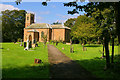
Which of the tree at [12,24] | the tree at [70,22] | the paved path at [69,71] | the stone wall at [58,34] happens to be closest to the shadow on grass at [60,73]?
the paved path at [69,71]

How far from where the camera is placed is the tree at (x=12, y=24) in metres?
55.4

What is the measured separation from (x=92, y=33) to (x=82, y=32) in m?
2.47

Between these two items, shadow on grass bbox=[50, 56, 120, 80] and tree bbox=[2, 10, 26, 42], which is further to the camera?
tree bbox=[2, 10, 26, 42]

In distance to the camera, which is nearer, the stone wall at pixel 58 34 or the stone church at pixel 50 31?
the stone church at pixel 50 31

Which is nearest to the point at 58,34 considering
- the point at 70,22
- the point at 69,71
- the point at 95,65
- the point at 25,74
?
the point at 70,22

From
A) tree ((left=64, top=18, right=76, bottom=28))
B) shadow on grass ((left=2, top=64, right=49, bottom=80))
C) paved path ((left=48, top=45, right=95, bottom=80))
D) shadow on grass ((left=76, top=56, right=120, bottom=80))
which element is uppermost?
tree ((left=64, top=18, right=76, bottom=28))

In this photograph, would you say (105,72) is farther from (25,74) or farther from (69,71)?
(25,74)

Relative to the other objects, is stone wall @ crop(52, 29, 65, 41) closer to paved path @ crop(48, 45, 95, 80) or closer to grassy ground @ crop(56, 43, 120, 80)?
grassy ground @ crop(56, 43, 120, 80)

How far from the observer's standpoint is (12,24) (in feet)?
193

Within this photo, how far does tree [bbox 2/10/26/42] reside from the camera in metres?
55.4

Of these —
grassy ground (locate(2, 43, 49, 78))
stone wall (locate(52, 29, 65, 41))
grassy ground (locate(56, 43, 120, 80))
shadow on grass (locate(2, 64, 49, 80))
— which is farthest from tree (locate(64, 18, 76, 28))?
shadow on grass (locate(2, 64, 49, 80))

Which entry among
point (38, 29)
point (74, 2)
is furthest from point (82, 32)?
point (38, 29)

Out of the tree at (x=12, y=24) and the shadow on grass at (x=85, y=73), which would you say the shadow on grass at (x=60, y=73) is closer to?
the shadow on grass at (x=85, y=73)

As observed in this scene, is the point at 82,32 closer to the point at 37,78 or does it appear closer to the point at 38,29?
the point at 37,78
